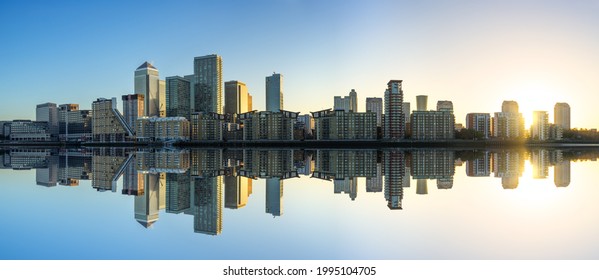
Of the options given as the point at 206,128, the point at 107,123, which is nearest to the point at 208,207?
the point at 206,128

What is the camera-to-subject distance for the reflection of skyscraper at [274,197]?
166 inches

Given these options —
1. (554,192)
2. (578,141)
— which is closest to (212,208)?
(554,192)

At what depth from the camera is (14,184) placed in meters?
6.81

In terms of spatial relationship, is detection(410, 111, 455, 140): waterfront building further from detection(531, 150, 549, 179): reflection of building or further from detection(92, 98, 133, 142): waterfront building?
detection(92, 98, 133, 142): waterfront building

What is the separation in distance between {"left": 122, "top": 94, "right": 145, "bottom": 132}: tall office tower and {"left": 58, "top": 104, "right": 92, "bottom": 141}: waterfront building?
6348mm

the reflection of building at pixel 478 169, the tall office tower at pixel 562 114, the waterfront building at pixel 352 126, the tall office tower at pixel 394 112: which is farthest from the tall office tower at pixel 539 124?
the reflection of building at pixel 478 169

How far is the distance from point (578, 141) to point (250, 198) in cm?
5353

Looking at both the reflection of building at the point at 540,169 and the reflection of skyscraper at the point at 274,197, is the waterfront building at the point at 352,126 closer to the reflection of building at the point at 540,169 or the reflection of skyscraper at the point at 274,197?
the reflection of building at the point at 540,169

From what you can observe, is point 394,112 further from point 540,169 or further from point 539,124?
point 540,169

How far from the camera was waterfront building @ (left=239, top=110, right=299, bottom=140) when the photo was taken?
1654 inches

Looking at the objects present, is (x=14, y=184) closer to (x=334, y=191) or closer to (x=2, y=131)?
(x=334, y=191)

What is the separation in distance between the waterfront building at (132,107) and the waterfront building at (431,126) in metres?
37.3

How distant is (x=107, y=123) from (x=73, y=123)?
10852 millimetres

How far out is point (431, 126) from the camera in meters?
41.0
